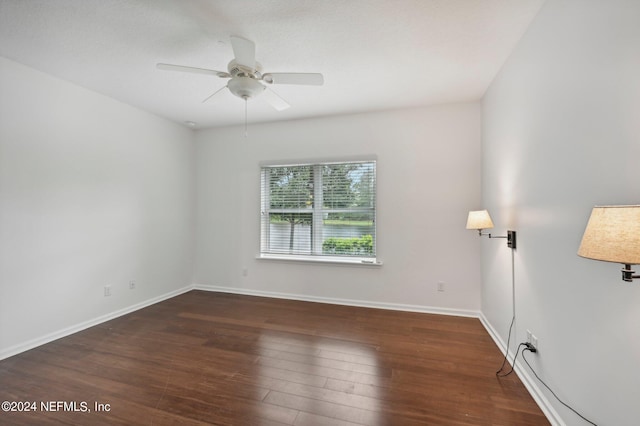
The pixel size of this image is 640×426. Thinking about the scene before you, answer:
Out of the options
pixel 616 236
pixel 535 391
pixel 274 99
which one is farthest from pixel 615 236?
pixel 274 99

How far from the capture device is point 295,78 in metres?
2.15

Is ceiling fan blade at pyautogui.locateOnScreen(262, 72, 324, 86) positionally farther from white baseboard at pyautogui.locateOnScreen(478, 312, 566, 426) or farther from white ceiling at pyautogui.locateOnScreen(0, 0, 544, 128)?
white baseboard at pyautogui.locateOnScreen(478, 312, 566, 426)

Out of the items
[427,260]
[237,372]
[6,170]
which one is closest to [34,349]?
[6,170]

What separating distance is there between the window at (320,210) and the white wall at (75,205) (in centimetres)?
156

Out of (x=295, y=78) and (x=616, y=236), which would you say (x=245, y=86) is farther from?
(x=616, y=236)

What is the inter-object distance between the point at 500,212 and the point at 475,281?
45.6 inches

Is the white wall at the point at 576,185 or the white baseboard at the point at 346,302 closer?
the white wall at the point at 576,185

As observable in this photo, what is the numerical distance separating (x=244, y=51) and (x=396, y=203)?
2.56 m

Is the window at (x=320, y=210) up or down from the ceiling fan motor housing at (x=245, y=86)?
down

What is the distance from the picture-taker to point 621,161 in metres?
1.19

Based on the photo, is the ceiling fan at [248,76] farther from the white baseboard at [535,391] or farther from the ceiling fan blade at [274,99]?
the white baseboard at [535,391]

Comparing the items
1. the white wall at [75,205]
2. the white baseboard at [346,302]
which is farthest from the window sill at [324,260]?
the white wall at [75,205]

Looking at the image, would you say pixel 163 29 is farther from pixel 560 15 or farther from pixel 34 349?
pixel 34 349

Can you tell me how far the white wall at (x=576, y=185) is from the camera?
1167 mm
